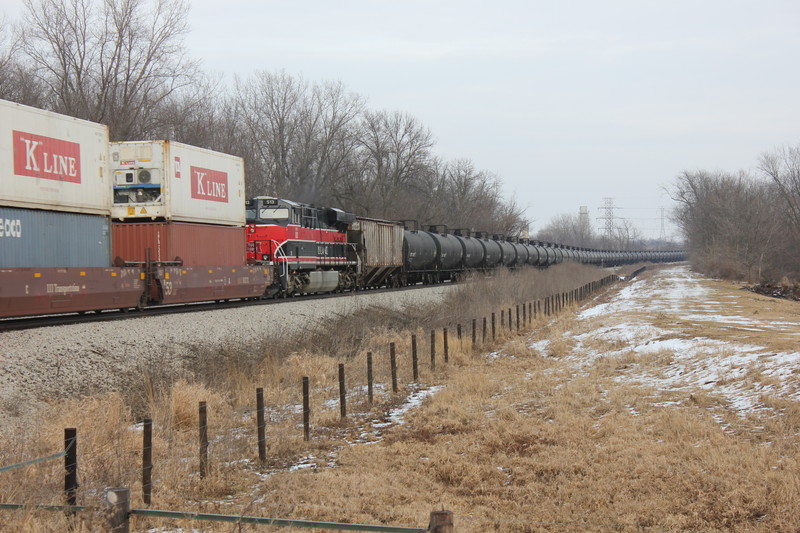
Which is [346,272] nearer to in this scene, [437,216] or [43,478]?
[43,478]

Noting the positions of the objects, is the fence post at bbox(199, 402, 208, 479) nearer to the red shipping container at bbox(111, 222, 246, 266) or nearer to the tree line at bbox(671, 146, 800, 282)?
the red shipping container at bbox(111, 222, 246, 266)

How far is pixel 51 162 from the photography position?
15.1 m

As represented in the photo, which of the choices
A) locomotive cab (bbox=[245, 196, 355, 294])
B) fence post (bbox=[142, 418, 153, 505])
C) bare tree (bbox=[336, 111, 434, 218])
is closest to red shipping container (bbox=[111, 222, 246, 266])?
locomotive cab (bbox=[245, 196, 355, 294])

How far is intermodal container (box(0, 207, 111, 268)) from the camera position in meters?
14.0

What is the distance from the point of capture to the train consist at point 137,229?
1410 centimetres

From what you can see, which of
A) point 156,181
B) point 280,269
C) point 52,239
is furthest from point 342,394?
point 280,269

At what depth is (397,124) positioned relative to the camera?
232ft

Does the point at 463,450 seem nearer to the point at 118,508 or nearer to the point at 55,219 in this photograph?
the point at 118,508

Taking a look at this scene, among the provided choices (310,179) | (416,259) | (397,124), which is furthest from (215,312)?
(397,124)

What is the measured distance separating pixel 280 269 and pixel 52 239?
388 inches

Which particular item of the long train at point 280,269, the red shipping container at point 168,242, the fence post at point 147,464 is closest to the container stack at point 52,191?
the long train at point 280,269

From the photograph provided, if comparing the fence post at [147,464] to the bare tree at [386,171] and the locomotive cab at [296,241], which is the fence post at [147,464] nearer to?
the locomotive cab at [296,241]

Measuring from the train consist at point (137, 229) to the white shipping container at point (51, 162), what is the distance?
0.08 feet

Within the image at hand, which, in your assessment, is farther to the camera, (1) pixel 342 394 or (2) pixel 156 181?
(2) pixel 156 181
